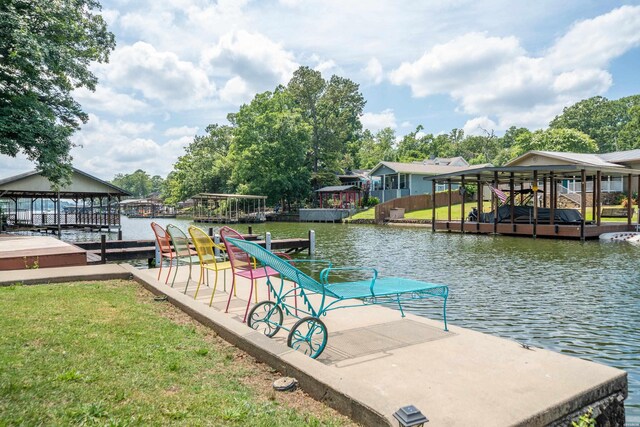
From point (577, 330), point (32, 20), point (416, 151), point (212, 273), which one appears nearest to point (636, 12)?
point (577, 330)

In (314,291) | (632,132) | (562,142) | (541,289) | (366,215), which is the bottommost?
(541,289)

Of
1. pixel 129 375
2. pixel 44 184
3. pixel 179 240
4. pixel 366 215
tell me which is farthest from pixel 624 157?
pixel 44 184

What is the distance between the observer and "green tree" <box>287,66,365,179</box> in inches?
2370

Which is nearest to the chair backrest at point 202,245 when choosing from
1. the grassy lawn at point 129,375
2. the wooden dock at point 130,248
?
the grassy lawn at point 129,375

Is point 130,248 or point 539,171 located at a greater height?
point 539,171

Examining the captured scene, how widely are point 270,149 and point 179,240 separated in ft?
147

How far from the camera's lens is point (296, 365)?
3.66m

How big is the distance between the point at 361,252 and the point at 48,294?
13006mm

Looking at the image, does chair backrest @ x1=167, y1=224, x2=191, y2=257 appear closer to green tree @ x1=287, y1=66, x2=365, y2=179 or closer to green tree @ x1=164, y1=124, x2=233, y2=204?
green tree @ x1=287, y1=66, x2=365, y2=179

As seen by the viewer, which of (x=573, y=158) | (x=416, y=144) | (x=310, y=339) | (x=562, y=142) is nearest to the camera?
(x=310, y=339)

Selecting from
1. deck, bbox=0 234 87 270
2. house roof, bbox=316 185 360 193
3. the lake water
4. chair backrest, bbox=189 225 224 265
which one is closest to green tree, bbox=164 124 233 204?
house roof, bbox=316 185 360 193

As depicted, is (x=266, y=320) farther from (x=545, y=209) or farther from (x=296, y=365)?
(x=545, y=209)

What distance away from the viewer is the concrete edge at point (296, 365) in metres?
2.98

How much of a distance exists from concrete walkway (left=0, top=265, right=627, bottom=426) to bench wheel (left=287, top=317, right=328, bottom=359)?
0.11 meters
